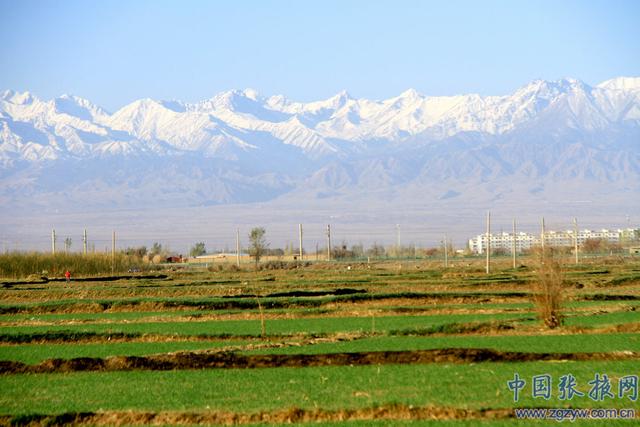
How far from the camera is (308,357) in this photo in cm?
2436

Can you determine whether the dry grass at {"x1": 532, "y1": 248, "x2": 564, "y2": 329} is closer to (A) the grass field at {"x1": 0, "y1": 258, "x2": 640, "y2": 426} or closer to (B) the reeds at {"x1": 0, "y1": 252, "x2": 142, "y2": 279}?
(A) the grass field at {"x1": 0, "y1": 258, "x2": 640, "y2": 426}

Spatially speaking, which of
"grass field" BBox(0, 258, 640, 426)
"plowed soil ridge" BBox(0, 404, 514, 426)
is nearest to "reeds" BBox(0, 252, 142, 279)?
"grass field" BBox(0, 258, 640, 426)

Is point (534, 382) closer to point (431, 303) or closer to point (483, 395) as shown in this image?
point (483, 395)

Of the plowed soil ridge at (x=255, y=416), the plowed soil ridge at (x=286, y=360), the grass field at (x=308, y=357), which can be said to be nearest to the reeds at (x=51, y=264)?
the grass field at (x=308, y=357)

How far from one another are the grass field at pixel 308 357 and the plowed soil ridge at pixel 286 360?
0.18ft

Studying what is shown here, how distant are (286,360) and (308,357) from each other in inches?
22.5

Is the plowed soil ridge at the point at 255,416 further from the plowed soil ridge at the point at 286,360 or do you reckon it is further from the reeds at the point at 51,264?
the reeds at the point at 51,264

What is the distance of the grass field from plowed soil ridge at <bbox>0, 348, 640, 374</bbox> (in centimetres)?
5

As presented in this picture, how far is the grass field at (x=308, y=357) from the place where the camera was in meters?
17.9

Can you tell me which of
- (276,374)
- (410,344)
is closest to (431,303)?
(410,344)

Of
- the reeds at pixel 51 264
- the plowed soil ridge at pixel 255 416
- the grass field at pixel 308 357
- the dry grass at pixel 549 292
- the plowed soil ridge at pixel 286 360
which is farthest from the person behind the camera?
the reeds at pixel 51 264

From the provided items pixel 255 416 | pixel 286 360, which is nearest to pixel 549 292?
pixel 286 360

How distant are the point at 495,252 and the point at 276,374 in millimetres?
109194

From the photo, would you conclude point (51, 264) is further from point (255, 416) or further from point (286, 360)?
point (255, 416)
